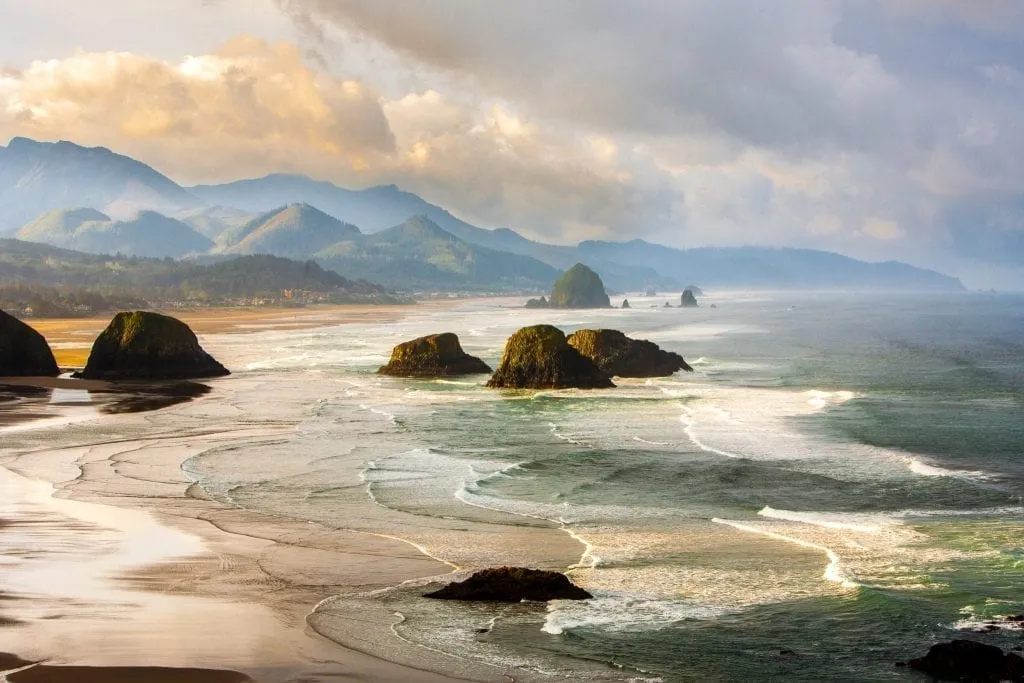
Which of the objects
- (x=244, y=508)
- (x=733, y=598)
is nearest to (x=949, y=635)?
(x=733, y=598)

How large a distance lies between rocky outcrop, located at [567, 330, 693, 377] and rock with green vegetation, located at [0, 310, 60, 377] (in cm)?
2525

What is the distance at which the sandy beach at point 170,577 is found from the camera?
11.4 metres

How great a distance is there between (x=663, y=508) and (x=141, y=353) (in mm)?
34994

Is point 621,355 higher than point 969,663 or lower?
higher

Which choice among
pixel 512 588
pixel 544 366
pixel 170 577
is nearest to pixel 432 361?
pixel 544 366

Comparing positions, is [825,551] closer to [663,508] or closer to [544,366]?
[663,508]

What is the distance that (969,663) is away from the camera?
11.6 m

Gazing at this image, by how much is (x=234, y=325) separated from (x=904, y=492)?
333 ft

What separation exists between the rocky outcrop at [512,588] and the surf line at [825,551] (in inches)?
154

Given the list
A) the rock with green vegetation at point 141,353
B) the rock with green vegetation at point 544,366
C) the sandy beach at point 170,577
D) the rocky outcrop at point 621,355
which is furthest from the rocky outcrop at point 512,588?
the rocky outcrop at point 621,355

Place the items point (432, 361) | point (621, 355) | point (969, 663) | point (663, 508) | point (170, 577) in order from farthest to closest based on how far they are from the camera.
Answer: point (621, 355)
point (432, 361)
point (663, 508)
point (170, 577)
point (969, 663)

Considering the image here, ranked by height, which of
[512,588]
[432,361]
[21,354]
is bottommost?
[512,588]

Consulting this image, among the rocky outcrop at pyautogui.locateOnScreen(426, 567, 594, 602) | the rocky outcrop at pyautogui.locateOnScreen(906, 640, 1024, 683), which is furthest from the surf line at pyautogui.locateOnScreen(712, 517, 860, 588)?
Result: the rocky outcrop at pyautogui.locateOnScreen(426, 567, 594, 602)

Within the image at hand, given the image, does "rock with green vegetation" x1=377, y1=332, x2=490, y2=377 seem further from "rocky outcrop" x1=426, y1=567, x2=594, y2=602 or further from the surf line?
"rocky outcrop" x1=426, y1=567, x2=594, y2=602
